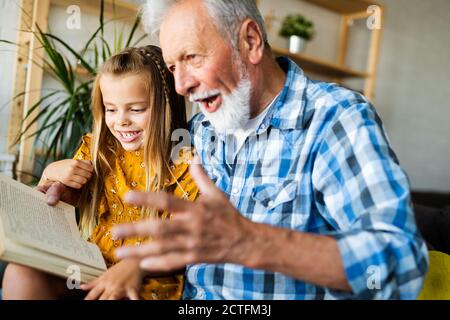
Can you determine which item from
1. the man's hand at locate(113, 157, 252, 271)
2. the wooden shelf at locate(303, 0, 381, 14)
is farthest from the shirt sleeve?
the wooden shelf at locate(303, 0, 381, 14)

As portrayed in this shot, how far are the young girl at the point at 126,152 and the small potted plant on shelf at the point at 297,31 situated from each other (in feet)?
6.52

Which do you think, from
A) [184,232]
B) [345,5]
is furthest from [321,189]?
[345,5]

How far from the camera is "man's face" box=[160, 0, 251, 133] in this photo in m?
1.02

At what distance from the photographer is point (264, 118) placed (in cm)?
110

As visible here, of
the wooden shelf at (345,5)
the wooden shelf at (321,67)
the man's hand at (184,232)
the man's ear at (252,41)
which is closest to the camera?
the man's hand at (184,232)

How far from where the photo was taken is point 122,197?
1.24m

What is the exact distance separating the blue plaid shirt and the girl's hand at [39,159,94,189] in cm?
28

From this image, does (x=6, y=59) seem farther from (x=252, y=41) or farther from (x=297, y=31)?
(x=297, y=31)

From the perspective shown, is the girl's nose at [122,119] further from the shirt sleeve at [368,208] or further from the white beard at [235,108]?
the shirt sleeve at [368,208]

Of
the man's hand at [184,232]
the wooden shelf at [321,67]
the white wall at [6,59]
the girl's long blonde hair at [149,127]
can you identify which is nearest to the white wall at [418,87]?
the wooden shelf at [321,67]

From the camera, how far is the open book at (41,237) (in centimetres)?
78

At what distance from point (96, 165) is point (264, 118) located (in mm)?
452

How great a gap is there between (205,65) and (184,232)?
0.51 meters

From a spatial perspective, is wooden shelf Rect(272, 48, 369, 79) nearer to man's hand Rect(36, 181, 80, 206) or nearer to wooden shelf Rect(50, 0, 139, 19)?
wooden shelf Rect(50, 0, 139, 19)
